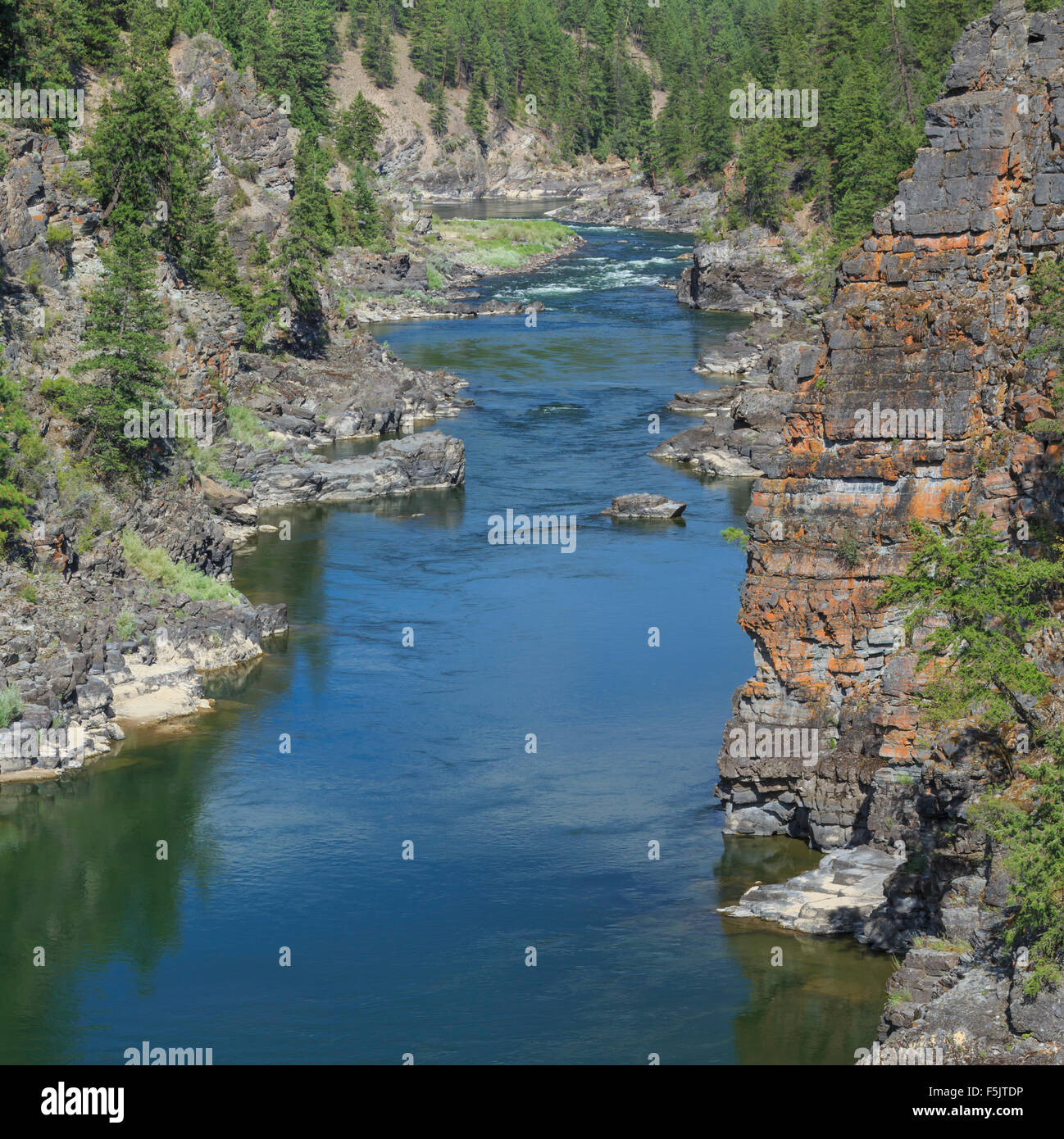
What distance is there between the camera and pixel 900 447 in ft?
142

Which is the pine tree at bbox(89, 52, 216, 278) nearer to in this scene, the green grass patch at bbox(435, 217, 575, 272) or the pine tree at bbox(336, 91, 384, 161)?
the green grass patch at bbox(435, 217, 575, 272)

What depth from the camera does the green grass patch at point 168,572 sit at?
64.6m

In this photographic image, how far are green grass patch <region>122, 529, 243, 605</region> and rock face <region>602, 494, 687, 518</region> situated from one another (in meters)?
23.3

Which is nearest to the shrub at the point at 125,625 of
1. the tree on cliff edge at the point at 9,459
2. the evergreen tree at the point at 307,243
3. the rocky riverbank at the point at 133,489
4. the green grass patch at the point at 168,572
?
the rocky riverbank at the point at 133,489

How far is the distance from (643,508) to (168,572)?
26.6 meters

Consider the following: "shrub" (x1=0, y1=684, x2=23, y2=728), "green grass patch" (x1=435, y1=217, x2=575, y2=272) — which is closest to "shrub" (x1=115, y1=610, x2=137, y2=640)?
"shrub" (x1=0, y1=684, x2=23, y2=728)

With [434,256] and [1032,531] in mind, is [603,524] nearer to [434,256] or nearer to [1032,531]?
[1032,531]

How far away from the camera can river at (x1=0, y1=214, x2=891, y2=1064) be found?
39000 millimetres

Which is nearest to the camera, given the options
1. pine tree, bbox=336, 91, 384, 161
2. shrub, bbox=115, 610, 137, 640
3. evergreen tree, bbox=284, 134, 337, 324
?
shrub, bbox=115, 610, 137, 640

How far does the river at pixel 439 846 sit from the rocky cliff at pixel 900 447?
3.83 metres

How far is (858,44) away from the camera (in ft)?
524

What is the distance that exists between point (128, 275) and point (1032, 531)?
40580mm

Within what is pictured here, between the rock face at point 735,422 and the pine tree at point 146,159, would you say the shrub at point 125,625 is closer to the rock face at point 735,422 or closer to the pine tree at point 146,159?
the pine tree at point 146,159
